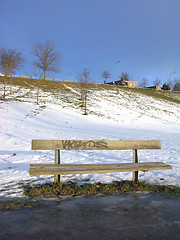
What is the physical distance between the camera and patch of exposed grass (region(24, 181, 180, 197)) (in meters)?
3.71

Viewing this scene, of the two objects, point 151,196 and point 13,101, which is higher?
point 13,101

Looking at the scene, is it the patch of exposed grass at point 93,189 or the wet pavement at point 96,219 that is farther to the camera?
the patch of exposed grass at point 93,189

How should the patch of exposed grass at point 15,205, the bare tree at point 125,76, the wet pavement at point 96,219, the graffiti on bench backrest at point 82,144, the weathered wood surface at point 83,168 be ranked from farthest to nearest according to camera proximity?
the bare tree at point 125,76 < the graffiti on bench backrest at point 82,144 < the weathered wood surface at point 83,168 < the patch of exposed grass at point 15,205 < the wet pavement at point 96,219

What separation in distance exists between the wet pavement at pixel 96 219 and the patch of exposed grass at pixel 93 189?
0.81ft

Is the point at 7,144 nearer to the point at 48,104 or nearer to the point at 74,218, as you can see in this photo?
the point at 74,218

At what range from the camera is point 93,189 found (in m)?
3.89

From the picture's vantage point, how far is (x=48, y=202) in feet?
10.9

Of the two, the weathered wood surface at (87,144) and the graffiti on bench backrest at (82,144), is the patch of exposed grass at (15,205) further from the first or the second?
the graffiti on bench backrest at (82,144)

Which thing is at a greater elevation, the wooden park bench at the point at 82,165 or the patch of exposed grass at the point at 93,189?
the wooden park bench at the point at 82,165

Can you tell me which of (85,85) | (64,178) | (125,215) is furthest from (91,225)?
(85,85)

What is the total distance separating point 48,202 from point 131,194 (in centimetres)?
177

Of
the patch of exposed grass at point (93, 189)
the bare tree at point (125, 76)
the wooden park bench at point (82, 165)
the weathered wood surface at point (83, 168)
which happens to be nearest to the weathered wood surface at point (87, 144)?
the wooden park bench at point (82, 165)

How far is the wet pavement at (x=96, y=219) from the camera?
2.39 m

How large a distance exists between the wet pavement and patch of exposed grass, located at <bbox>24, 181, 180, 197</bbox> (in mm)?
246
